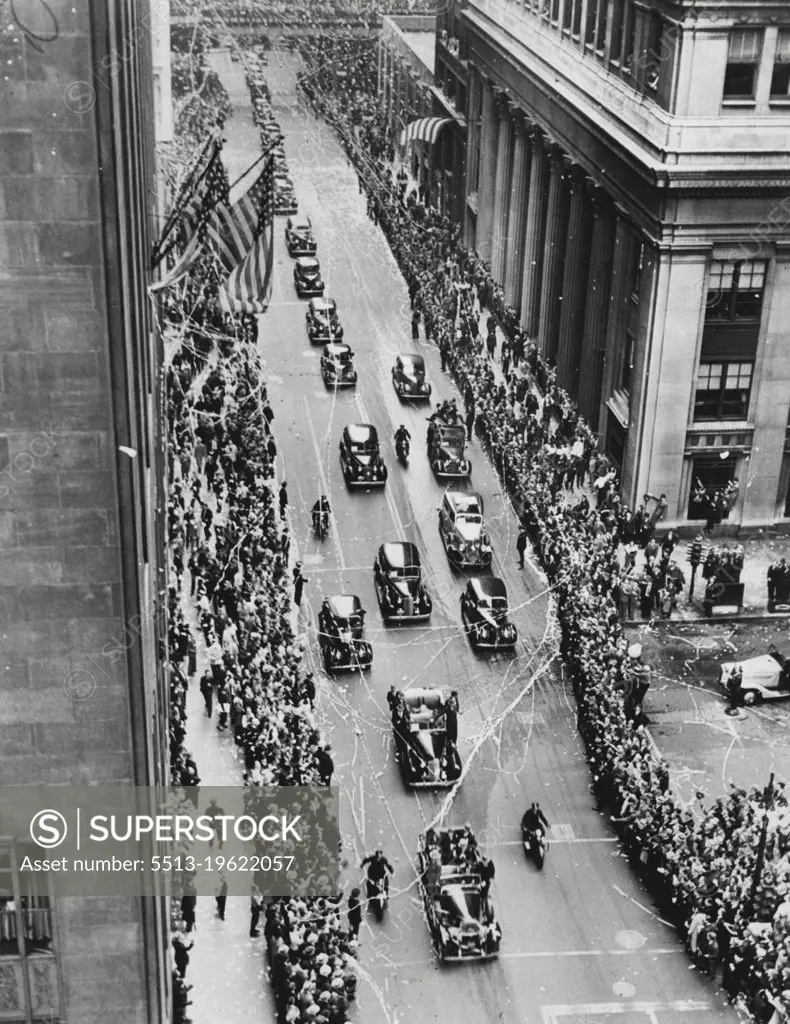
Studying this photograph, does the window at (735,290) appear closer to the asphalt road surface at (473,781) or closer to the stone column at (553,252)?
the asphalt road surface at (473,781)

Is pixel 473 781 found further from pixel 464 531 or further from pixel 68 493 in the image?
pixel 68 493

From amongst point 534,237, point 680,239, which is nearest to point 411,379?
point 534,237

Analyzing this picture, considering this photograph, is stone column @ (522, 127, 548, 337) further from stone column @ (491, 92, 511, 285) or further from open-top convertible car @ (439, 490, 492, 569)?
open-top convertible car @ (439, 490, 492, 569)

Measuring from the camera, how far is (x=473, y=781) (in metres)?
36.2

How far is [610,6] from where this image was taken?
177 feet

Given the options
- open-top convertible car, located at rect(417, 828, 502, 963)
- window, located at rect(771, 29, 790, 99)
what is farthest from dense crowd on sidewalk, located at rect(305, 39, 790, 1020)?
window, located at rect(771, 29, 790, 99)

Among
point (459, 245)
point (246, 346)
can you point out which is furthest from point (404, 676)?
point (459, 245)

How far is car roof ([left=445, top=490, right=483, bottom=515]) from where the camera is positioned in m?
47.8

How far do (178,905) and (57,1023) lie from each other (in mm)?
9570

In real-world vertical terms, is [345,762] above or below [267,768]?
below

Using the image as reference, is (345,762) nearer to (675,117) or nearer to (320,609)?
(320,609)

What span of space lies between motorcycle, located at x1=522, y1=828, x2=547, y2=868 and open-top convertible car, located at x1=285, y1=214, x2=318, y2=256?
49.5 metres

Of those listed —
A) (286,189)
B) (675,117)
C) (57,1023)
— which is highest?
(675,117)

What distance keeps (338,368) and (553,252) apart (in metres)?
10.1
